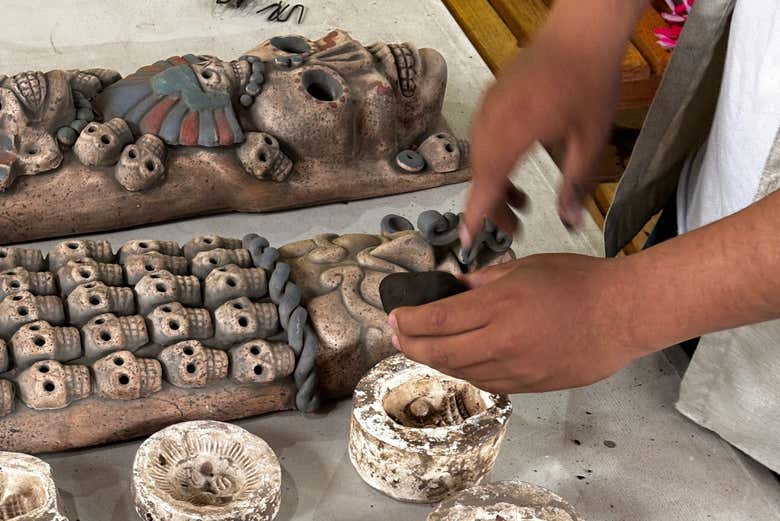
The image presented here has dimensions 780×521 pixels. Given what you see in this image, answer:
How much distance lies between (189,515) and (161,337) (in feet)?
1.01

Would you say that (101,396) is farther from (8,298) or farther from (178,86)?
(178,86)

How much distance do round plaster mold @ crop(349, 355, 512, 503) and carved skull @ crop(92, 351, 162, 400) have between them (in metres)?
0.31

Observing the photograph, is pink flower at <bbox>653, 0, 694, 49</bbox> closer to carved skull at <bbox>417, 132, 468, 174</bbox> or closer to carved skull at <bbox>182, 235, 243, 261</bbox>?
carved skull at <bbox>417, 132, 468, 174</bbox>

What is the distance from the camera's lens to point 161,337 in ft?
5.51

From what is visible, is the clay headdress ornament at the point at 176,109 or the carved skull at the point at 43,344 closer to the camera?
the carved skull at the point at 43,344

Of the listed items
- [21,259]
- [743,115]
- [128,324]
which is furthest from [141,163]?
[743,115]

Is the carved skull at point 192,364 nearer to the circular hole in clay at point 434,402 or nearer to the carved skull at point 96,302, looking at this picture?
the carved skull at point 96,302

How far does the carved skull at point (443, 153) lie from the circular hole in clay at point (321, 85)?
0.24 meters

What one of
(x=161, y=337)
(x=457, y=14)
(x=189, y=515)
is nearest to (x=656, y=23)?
(x=457, y=14)

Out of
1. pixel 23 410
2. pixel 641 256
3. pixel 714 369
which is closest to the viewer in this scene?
pixel 641 256

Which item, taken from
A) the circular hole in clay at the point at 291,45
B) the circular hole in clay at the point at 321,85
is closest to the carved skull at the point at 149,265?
the circular hole in clay at the point at 321,85

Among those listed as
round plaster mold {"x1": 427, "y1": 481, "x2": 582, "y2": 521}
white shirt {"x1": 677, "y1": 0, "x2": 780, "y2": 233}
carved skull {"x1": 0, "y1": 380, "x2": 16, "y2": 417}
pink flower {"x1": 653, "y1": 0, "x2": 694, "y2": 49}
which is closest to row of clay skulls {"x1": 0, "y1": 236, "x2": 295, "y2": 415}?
carved skull {"x1": 0, "y1": 380, "x2": 16, "y2": 417}

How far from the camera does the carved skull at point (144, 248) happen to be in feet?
5.93

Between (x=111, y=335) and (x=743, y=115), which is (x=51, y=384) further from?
(x=743, y=115)
